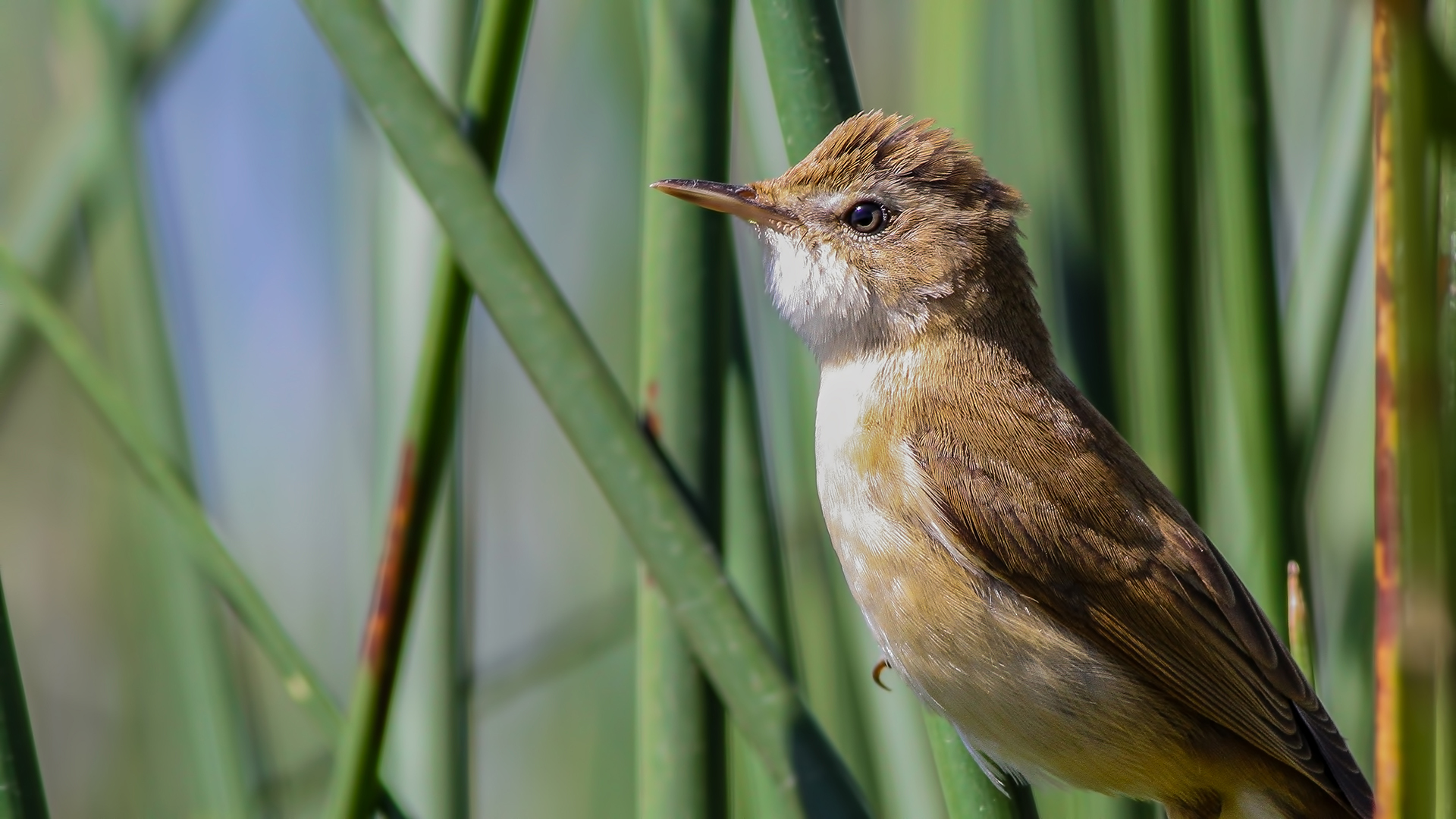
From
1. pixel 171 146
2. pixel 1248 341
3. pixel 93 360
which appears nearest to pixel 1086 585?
pixel 1248 341

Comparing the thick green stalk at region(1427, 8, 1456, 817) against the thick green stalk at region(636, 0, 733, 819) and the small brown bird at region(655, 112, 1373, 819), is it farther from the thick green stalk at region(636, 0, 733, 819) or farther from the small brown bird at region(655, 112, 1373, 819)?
the small brown bird at region(655, 112, 1373, 819)

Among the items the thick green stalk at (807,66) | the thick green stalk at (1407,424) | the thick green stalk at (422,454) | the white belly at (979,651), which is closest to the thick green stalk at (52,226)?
the thick green stalk at (422,454)

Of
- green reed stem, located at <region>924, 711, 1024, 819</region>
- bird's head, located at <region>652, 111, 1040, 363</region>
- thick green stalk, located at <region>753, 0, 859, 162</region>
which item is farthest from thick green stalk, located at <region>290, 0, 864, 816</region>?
bird's head, located at <region>652, 111, 1040, 363</region>

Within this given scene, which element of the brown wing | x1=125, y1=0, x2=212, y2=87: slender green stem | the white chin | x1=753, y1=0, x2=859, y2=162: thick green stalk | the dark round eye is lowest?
the brown wing

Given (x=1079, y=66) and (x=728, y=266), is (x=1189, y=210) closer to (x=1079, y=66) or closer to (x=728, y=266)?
(x=1079, y=66)

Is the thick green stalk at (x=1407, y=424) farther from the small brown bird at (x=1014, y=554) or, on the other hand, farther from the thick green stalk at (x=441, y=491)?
the thick green stalk at (x=441, y=491)

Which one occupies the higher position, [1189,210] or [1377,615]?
[1377,615]
